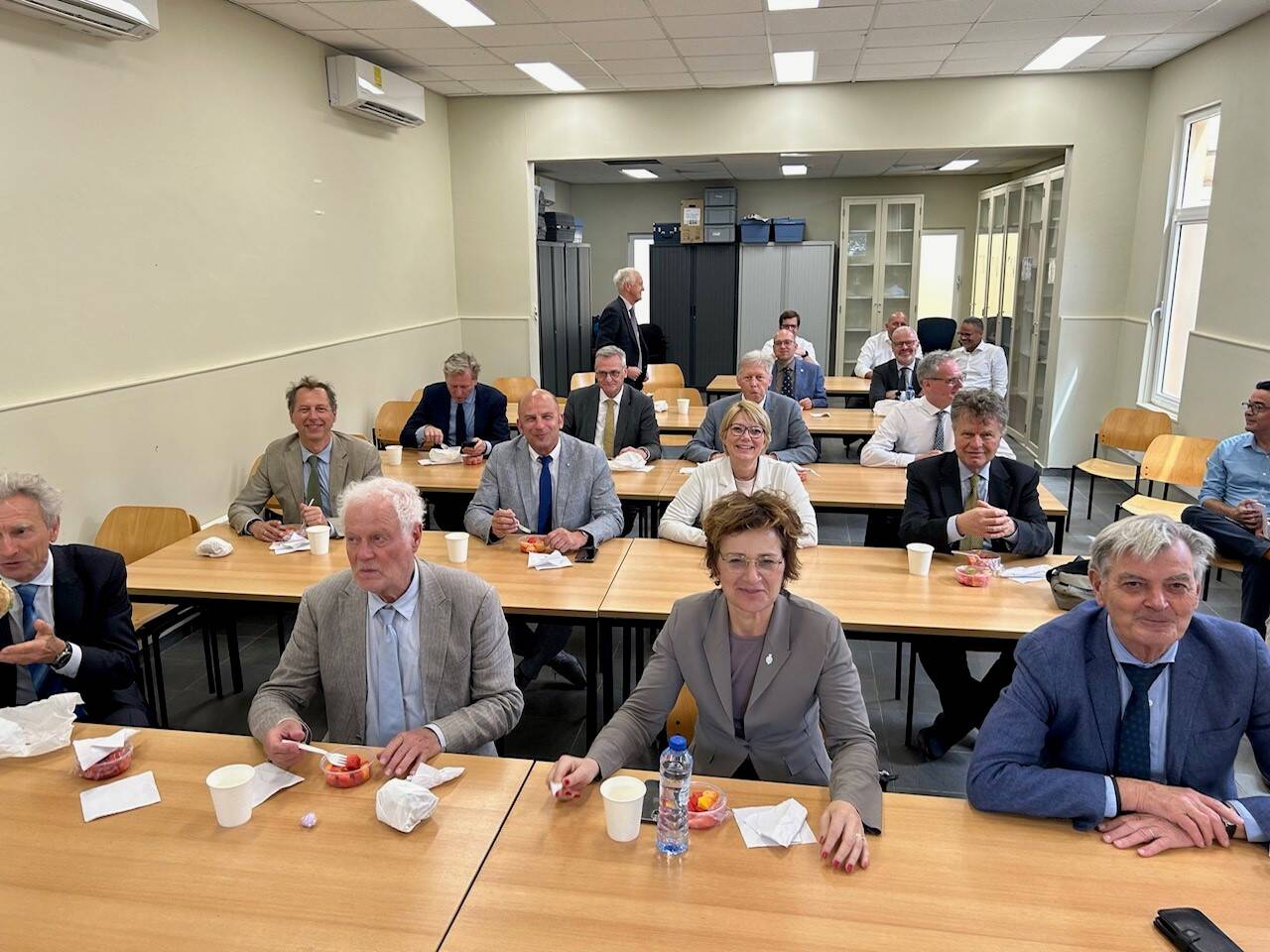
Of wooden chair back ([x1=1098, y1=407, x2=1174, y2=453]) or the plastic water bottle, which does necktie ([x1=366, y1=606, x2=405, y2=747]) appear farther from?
wooden chair back ([x1=1098, y1=407, x2=1174, y2=453])

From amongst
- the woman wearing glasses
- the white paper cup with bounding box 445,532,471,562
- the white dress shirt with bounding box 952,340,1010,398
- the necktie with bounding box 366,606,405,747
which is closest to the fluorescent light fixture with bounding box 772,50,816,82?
the white dress shirt with bounding box 952,340,1010,398

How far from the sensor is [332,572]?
3.36 metres

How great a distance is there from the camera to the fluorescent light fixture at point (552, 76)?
6949 millimetres

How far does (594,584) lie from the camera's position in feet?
10.4

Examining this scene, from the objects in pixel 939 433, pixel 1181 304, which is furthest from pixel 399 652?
pixel 1181 304

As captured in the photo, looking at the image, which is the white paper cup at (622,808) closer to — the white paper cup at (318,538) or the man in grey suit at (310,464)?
the white paper cup at (318,538)

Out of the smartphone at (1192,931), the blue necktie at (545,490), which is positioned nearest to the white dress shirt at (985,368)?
the blue necktie at (545,490)

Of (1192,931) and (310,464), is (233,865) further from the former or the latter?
(310,464)

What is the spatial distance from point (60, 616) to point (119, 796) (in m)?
0.93

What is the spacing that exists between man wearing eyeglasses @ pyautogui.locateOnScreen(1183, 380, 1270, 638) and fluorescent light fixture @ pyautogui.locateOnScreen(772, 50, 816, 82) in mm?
4116

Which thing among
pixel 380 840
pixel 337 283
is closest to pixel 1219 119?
pixel 337 283

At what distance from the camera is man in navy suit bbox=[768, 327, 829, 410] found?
698 cm

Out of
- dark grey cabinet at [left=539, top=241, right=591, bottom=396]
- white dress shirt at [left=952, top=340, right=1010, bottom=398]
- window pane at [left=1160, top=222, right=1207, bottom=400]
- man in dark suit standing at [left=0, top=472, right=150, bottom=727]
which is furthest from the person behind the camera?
dark grey cabinet at [left=539, top=241, right=591, bottom=396]

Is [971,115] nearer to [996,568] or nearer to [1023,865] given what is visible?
[996,568]
